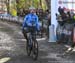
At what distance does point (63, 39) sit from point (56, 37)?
1.01 metres

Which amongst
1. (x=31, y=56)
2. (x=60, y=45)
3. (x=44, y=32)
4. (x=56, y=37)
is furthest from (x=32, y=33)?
(x=44, y=32)

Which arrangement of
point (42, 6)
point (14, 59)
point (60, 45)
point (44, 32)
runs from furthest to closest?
point (42, 6)
point (44, 32)
point (60, 45)
point (14, 59)

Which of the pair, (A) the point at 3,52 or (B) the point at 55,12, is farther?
(B) the point at 55,12

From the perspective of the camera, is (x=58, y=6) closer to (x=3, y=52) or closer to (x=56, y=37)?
(x=56, y=37)

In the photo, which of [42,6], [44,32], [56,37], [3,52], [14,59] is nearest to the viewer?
[14,59]

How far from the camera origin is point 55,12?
20344 mm

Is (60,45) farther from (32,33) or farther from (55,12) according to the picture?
(32,33)

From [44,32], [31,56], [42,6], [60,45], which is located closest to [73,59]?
[31,56]

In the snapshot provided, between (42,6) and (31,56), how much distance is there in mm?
29361

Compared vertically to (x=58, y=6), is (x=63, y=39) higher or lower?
lower

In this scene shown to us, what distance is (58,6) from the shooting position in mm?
20578

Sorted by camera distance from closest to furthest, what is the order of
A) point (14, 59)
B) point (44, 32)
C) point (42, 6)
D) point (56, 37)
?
point (14, 59)
point (56, 37)
point (44, 32)
point (42, 6)

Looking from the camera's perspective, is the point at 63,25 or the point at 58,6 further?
the point at 58,6

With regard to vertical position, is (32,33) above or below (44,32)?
above
